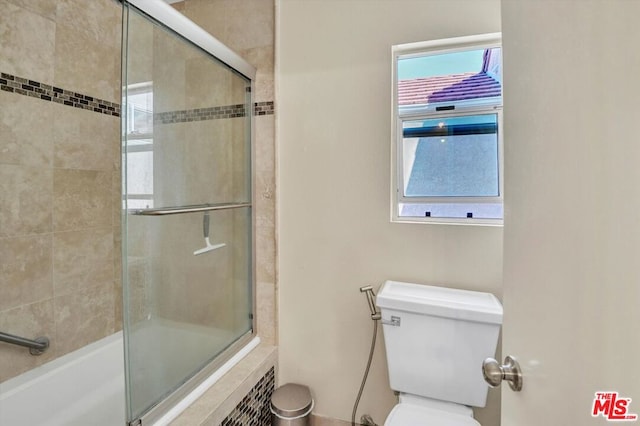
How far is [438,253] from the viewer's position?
4.85 feet

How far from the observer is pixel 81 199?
153 cm

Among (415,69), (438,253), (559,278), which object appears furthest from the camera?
(415,69)

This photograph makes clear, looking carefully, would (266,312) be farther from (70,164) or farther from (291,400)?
(70,164)

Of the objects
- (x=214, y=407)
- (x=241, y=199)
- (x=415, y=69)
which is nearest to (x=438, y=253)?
(x=415, y=69)

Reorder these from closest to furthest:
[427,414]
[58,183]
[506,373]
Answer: [506,373], [427,414], [58,183]

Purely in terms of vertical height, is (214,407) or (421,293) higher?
(421,293)

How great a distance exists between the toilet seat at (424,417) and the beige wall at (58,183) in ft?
4.92

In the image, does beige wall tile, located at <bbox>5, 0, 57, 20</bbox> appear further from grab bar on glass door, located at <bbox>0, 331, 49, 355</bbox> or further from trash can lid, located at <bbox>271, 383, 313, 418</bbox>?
trash can lid, located at <bbox>271, 383, 313, 418</bbox>

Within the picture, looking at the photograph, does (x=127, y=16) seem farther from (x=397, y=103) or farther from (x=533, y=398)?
(x=533, y=398)

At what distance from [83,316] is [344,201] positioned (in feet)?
4.67

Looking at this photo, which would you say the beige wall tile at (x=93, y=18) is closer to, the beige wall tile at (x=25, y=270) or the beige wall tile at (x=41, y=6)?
the beige wall tile at (x=41, y=6)

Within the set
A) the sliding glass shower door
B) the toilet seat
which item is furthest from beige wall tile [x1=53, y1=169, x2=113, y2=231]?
the toilet seat

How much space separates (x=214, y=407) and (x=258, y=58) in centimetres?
169

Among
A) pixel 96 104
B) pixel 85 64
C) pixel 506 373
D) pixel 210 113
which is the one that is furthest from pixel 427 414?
pixel 85 64
